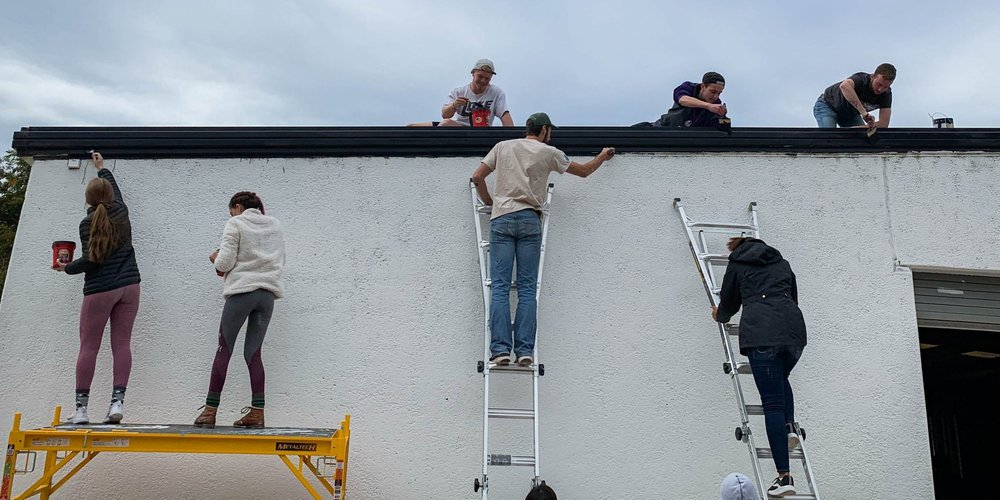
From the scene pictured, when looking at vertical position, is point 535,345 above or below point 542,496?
above

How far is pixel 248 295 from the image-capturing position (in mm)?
5094

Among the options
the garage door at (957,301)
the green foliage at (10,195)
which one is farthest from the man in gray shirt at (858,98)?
the green foliage at (10,195)

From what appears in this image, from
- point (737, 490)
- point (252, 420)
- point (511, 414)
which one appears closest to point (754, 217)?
point (511, 414)

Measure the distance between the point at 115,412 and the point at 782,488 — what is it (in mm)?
4114

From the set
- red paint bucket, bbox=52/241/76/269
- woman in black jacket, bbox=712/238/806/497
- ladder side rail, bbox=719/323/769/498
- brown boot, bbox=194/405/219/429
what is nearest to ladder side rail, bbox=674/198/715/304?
ladder side rail, bbox=719/323/769/498

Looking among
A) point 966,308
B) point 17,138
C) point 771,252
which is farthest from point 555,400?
point 17,138

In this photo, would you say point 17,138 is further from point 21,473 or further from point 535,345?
point 535,345

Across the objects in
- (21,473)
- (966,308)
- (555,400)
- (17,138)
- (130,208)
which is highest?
(17,138)

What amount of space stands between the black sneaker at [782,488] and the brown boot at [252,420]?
3.07 meters

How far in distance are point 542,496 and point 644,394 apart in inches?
87.0

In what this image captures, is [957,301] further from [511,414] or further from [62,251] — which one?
[62,251]

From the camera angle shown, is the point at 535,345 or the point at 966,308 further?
the point at 966,308

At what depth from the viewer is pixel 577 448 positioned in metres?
5.33

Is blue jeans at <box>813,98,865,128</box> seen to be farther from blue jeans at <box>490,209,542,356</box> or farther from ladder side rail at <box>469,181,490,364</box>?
ladder side rail at <box>469,181,490,364</box>
